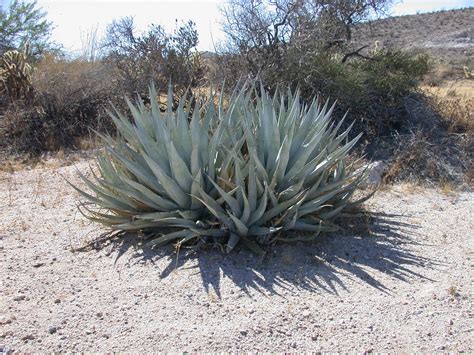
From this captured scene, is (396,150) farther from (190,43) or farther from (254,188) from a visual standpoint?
(190,43)

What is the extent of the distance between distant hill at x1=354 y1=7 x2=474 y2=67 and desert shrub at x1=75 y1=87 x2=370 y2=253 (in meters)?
13.3

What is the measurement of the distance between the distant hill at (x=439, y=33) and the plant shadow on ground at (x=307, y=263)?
1363 cm

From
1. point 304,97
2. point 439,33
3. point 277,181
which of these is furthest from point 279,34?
point 439,33

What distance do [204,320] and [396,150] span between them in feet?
17.7

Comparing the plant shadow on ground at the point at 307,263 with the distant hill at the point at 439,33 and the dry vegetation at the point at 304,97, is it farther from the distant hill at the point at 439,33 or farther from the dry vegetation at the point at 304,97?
the distant hill at the point at 439,33

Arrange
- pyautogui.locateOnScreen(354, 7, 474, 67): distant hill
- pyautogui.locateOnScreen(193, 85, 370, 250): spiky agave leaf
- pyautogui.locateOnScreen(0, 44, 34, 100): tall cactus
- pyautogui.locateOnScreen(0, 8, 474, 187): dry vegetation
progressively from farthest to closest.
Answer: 1. pyautogui.locateOnScreen(354, 7, 474, 67): distant hill
2. pyautogui.locateOnScreen(0, 44, 34, 100): tall cactus
3. pyautogui.locateOnScreen(0, 8, 474, 187): dry vegetation
4. pyautogui.locateOnScreen(193, 85, 370, 250): spiky agave leaf

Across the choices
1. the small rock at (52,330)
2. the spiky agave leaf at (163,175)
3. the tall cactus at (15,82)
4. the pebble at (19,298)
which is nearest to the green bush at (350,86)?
the spiky agave leaf at (163,175)

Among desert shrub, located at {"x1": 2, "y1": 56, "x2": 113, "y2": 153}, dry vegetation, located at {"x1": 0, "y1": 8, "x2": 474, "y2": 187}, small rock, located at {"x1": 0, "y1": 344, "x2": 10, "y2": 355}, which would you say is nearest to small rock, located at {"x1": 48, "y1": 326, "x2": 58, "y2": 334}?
small rock, located at {"x1": 0, "y1": 344, "x2": 10, "y2": 355}

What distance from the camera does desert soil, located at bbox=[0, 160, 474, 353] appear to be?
10.7ft

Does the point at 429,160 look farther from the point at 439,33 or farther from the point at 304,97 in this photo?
the point at 439,33

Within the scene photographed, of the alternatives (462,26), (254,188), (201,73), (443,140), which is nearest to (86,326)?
(254,188)

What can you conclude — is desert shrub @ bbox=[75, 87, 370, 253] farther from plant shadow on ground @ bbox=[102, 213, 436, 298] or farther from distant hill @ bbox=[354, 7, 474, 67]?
distant hill @ bbox=[354, 7, 474, 67]

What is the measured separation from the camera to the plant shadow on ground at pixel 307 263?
3998 millimetres

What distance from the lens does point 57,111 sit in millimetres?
10078
